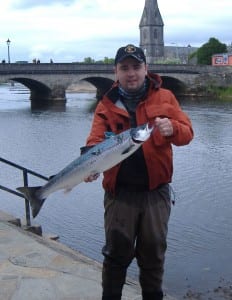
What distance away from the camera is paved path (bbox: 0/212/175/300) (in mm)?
4875

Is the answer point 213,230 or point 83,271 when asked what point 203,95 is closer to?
point 213,230

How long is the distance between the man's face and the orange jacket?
10 cm

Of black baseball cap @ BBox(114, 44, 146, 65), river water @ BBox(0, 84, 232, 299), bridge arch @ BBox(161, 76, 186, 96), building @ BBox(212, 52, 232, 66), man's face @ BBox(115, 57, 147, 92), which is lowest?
river water @ BBox(0, 84, 232, 299)

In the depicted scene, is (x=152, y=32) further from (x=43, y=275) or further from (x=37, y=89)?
(x=43, y=275)

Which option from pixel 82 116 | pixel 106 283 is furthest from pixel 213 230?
pixel 82 116

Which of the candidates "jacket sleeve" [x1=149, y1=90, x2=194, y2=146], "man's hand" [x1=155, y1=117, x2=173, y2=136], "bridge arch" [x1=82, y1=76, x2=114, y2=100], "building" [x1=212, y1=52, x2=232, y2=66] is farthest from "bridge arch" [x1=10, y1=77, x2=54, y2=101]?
"man's hand" [x1=155, y1=117, x2=173, y2=136]

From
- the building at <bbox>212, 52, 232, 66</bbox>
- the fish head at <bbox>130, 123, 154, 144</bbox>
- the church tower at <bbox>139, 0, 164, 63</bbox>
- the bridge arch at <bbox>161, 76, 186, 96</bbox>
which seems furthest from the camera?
the church tower at <bbox>139, 0, 164, 63</bbox>

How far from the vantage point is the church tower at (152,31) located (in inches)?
5103

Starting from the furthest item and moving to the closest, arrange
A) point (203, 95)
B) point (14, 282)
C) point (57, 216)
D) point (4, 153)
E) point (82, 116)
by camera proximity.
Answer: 1. point (203, 95)
2. point (82, 116)
3. point (4, 153)
4. point (57, 216)
5. point (14, 282)

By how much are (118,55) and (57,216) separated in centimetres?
817

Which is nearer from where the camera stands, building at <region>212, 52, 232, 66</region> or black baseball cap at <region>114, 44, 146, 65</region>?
black baseball cap at <region>114, 44, 146, 65</region>

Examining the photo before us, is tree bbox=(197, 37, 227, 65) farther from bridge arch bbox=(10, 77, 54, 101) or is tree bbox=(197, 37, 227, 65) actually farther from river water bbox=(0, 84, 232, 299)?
river water bbox=(0, 84, 232, 299)

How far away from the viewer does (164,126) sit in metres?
3.64

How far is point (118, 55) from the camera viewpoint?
3963 millimetres
